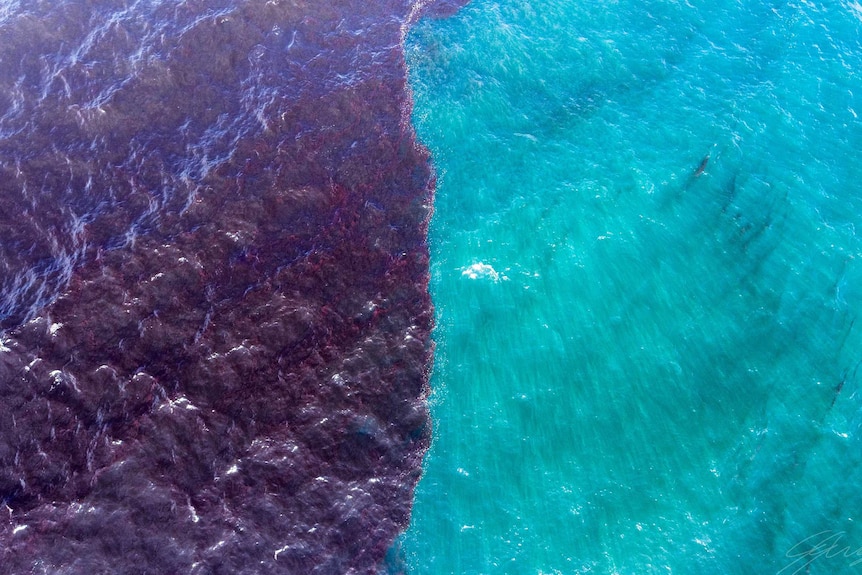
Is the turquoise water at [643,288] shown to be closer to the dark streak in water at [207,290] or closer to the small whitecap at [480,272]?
the small whitecap at [480,272]

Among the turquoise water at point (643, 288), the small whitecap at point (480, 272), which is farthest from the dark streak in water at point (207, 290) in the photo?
the turquoise water at point (643, 288)

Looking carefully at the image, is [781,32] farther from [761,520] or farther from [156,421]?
[156,421]

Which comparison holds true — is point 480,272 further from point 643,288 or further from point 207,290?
point 207,290

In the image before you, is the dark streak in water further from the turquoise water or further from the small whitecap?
the turquoise water

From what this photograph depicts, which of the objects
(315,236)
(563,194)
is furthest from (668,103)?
(315,236)

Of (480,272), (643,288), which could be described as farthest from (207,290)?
(643,288)

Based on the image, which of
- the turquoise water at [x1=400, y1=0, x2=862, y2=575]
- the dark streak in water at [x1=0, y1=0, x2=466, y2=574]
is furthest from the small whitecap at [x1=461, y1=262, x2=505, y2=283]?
the dark streak in water at [x1=0, y1=0, x2=466, y2=574]
